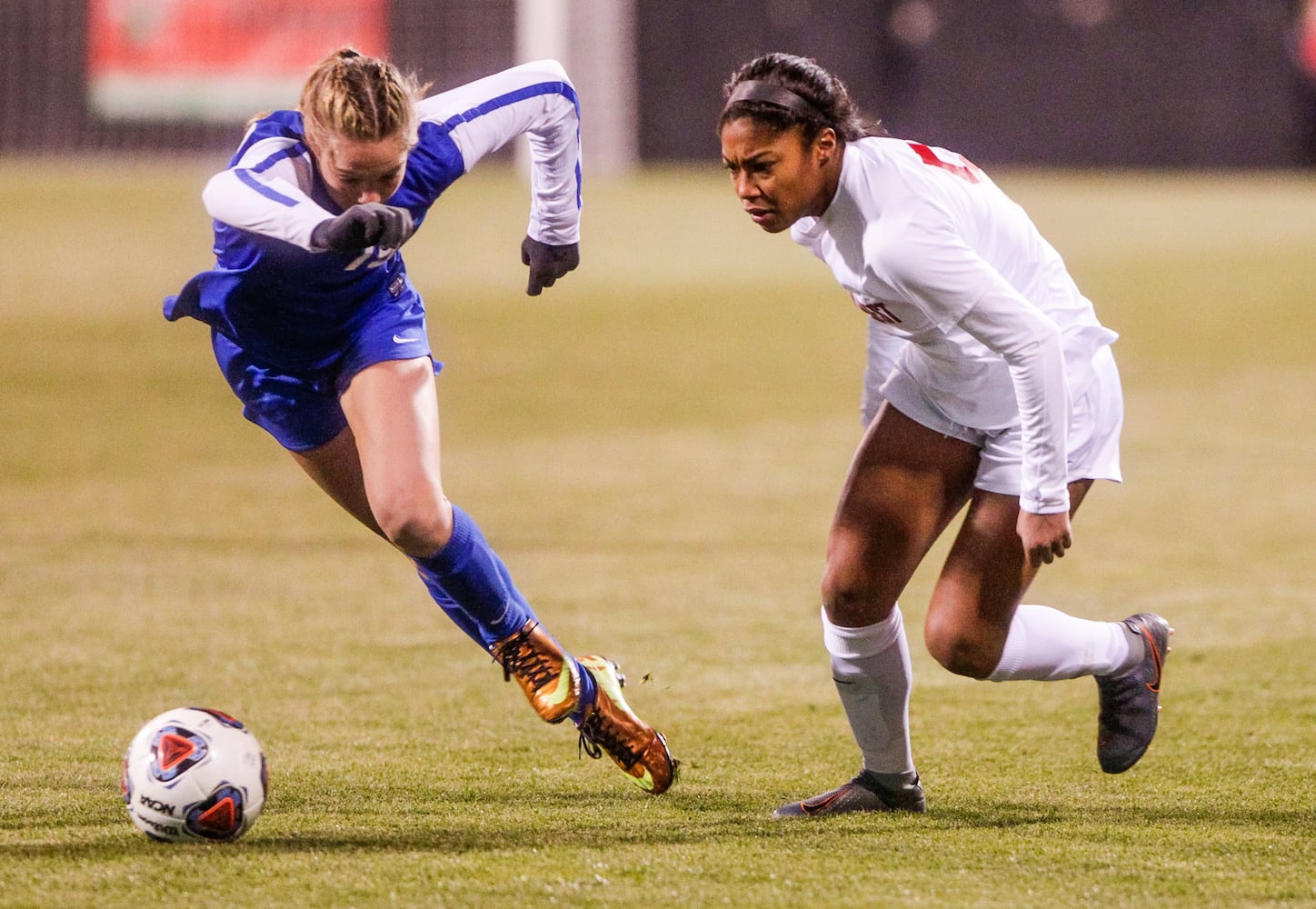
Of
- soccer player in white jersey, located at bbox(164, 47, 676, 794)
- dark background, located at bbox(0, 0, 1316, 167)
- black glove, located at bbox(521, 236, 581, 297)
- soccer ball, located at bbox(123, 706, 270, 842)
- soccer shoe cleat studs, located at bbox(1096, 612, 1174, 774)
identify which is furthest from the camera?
dark background, located at bbox(0, 0, 1316, 167)

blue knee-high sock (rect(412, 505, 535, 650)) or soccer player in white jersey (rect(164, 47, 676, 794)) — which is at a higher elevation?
soccer player in white jersey (rect(164, 47, 676, 794))

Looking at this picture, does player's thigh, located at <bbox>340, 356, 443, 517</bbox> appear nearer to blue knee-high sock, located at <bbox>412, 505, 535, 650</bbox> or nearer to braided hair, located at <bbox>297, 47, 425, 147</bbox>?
blue knee-high sock, located at <bbox>412, 505, 535, 650</bbox>

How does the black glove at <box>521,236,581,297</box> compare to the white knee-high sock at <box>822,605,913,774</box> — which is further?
the black glove at <box>521,236,581,297</box>

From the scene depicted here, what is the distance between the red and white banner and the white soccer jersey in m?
20.4

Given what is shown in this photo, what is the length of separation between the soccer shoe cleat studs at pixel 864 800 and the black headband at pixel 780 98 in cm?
148

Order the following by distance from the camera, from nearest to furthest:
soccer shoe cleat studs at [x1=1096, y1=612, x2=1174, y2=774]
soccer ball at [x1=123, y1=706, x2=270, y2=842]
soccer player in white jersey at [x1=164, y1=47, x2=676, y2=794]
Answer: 1. soccer ball at [x1=123, y1=706, x2=270, y2=842]
2. soccer player in white jersey at [x1=164, y1=47, x2=676, y2=794]
3. soccer shoe cleat studs at [x1=1096, y1=612, x2=1174, y2=774]

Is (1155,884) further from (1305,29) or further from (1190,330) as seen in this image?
(1305,29)

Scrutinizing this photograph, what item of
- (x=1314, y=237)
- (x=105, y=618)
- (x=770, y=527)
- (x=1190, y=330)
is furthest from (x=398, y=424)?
(x=1314, y=237)

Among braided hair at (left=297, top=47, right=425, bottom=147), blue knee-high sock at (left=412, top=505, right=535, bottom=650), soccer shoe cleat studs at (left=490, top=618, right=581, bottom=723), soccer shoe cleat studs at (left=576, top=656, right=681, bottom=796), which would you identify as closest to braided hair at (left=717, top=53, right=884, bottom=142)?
braided hair at (left=297, top=47, right=425, bottom=147)

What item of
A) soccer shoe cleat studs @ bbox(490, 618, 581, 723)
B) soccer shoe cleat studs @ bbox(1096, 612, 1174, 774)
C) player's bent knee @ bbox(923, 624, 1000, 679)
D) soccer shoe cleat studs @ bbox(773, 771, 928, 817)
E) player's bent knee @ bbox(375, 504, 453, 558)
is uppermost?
player's bent knee @ bbox(375, 504, 453, 558)

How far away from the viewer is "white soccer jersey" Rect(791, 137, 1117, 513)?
347 centimetres

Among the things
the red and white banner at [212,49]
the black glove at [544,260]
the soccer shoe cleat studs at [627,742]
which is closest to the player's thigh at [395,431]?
the black glove at [544,260]

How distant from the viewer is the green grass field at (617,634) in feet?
11.7

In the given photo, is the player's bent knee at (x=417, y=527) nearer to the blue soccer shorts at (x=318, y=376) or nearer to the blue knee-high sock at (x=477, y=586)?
the blue knee-high sock at (x=477, y=586)
